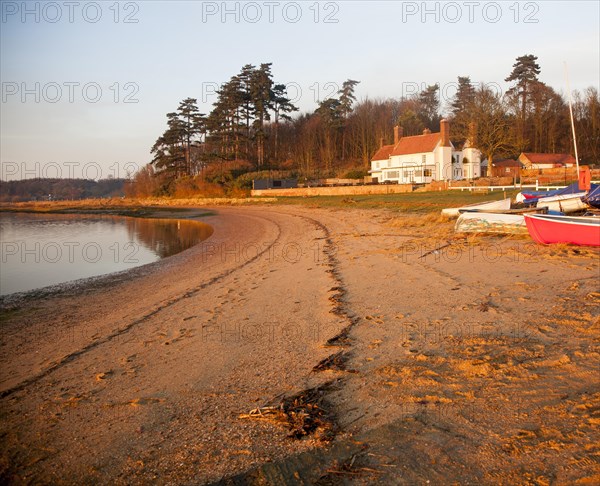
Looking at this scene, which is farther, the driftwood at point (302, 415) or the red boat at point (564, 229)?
the red boat at point (564, 229)

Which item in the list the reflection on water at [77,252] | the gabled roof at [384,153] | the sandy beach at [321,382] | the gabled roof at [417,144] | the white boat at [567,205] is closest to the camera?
the sandy beach at [321,382]

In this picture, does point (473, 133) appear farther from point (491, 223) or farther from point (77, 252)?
point (77, 252)

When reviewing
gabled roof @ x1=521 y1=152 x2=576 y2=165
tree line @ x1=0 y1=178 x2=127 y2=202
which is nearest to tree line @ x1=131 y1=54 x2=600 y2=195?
gabled roof @ x1=521 y1=152 x2=576 y2=165

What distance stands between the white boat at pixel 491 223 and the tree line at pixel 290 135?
4384 cm

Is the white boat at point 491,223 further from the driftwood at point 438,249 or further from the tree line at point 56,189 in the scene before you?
the tree line at point 56,189

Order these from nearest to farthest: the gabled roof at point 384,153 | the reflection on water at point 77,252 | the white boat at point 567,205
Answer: the reflection on water at point 77,252 < the white boat at point 567,205 < the gabled roof at point 384,153

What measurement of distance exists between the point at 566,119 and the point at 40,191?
325 feet

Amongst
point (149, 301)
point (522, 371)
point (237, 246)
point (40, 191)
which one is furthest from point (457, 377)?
point (40, 191)

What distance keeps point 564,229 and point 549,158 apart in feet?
192

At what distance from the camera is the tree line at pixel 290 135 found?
63750mm

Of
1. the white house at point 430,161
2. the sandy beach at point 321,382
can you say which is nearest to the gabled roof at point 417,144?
the white house at point 430,161

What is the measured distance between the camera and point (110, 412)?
4.65 meters

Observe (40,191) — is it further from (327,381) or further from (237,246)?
(327,381)

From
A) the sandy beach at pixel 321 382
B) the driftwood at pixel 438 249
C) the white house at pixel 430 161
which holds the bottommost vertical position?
the sandy beach at pixel 321 382
